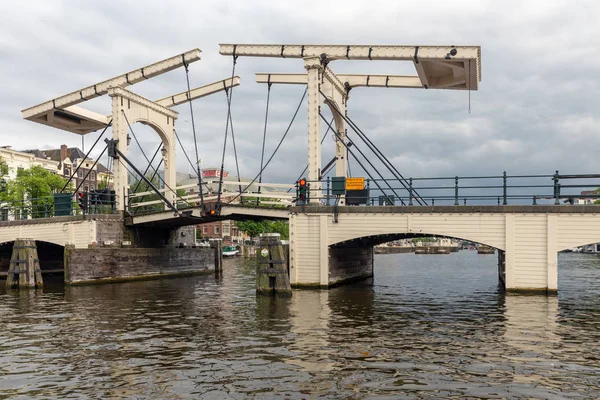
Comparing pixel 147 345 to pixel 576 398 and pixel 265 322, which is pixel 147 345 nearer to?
pixel 265 322

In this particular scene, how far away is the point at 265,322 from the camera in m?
14.4

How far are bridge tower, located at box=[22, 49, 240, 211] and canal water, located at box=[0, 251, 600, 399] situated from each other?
1221cm

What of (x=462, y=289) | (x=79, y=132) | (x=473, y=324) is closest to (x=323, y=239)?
(x=462, y=289)

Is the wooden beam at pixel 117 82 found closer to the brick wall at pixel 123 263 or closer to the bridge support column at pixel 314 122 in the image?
the bridge support column at pixel 314 122

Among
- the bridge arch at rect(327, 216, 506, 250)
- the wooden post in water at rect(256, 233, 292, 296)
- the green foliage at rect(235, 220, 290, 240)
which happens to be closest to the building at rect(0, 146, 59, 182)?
the green foliage at rect(235, 220, 290, 240)

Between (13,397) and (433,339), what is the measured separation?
7.94 meters

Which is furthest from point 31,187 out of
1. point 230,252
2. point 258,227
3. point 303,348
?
point 303,348

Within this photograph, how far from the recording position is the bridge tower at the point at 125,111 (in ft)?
97.1

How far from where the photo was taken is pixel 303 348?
36.2 feet

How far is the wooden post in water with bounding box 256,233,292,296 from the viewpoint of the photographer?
19906 mm

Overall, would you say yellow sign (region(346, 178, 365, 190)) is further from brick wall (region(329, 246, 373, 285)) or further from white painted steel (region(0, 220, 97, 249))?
white painted steel (region(0, 220, 97, 249))

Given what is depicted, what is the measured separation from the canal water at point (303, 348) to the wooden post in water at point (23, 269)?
7057 mm

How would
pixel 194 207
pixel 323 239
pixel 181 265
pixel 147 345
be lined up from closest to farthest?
pixel 147 345, pixel 323 239, pixel 194 207, pixel 181 265

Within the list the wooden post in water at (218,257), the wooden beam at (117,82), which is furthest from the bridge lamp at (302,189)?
the wooden post in water at (218,257)
